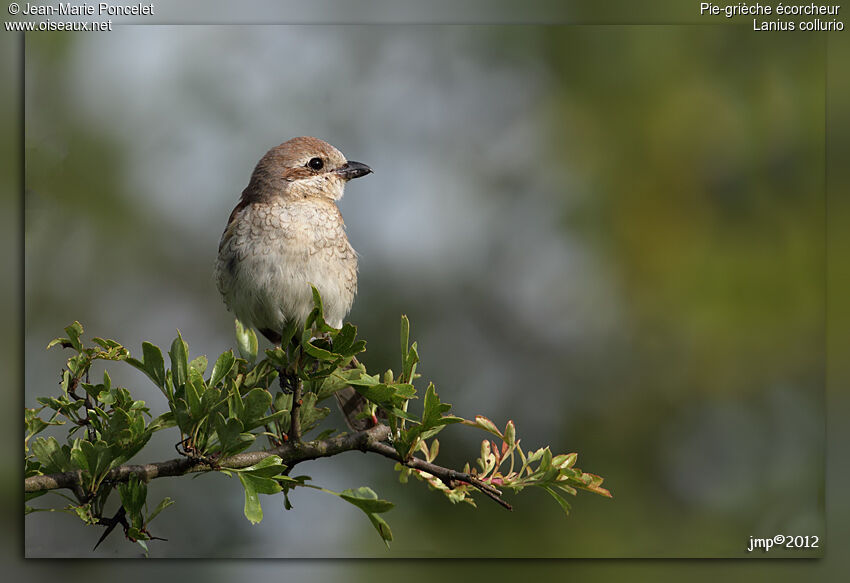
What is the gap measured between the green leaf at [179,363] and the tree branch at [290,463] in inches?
6.1

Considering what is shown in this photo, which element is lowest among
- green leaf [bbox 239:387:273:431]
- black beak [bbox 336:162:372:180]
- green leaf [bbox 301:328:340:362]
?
green leaf [bbox 239:387:273:431]

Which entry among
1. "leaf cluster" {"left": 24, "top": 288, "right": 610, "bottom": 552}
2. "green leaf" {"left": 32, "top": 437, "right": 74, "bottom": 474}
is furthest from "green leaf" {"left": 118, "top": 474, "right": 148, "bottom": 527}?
"green leaf" {"left": 32, "top": 437, "right": 74, "bottom": 474}

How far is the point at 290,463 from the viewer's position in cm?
180

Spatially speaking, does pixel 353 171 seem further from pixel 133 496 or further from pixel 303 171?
pixel 133 496

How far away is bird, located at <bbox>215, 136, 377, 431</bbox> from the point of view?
259cm

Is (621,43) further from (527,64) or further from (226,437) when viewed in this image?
(226,437)

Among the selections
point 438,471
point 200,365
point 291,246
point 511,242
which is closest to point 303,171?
point 291,246

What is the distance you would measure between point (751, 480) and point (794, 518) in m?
0.18

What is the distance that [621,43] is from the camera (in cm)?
328

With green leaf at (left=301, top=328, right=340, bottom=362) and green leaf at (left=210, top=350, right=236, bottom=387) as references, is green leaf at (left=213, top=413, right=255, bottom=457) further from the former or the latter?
green leaf at (left=301, top=328, right=340, bottom=362)

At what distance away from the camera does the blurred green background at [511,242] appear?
3.08 m

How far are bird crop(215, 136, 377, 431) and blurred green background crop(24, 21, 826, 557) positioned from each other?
0.85 feet

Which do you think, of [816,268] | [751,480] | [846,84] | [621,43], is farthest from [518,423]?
[846,84]

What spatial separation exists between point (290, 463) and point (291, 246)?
967 mm
